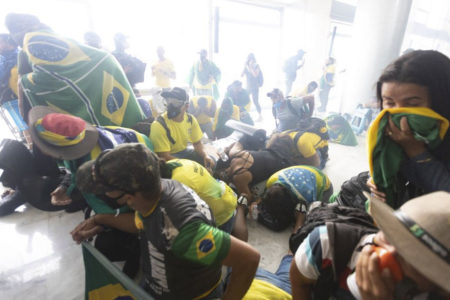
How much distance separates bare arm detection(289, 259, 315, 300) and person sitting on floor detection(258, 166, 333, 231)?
1.02 meters

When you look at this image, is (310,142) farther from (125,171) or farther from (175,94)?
(125,171)

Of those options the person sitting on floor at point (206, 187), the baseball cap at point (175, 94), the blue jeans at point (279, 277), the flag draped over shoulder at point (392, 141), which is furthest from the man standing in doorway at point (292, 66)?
the flag draped over shoulder at point (392, 141)

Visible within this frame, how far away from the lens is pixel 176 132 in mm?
2338

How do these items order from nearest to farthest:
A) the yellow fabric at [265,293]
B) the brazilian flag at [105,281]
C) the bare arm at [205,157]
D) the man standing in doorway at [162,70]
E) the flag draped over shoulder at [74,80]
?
the brazilian flag at [105,281] < the yellow fabric at [265,293] < the flag draped over shoulder at [74,80] < the bare arm at [205,157] < the man standing in doorway at [162,70]

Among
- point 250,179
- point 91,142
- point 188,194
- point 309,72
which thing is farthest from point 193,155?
point 309,72

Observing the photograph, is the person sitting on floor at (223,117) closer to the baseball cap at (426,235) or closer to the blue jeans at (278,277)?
the blue jeans at (278,277)

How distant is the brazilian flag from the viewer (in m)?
0.91

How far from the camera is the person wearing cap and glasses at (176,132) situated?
7.07 feet

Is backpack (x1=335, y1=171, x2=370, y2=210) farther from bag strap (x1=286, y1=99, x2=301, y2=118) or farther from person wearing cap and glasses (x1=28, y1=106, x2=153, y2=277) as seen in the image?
bag strap (x1=286, y1=99, x2=301, y2=118)

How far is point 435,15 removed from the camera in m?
6.36

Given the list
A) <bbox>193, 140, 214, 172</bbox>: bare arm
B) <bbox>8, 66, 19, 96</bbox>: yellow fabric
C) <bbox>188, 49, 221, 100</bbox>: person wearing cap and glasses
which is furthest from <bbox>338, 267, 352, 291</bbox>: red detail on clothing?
<bbox>188, 49, 221, 100</bbox>: person wearing cap and glasses

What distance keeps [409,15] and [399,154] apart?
5.83 m

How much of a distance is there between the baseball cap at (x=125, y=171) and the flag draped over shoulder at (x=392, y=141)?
0.86m

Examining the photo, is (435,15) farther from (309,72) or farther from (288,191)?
(288,191)
